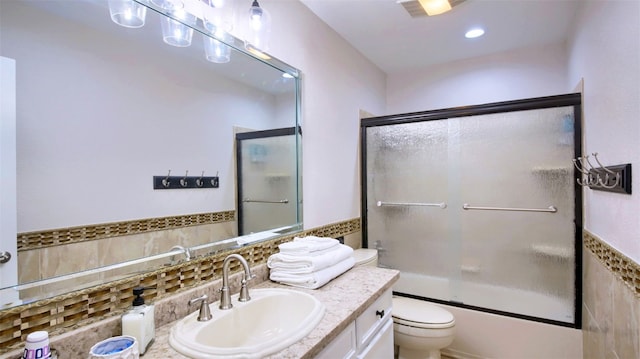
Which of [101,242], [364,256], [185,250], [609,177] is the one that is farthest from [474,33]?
[101,242]

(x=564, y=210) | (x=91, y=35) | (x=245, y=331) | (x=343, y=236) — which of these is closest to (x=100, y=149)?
(x=91, y=35)

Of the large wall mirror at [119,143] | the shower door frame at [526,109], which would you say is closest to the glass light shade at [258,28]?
the large wall mirror at [119,143]

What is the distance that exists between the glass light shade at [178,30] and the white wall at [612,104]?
1.58 metres

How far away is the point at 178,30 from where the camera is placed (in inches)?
49.3

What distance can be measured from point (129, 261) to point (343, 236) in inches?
60.2

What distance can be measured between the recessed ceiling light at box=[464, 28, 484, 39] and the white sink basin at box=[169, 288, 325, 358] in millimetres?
2164

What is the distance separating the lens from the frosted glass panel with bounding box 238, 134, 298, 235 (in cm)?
161

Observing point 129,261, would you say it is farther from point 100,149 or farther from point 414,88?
point 414,88

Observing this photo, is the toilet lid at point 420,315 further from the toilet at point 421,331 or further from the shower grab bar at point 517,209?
the shower grab bar at point 517,209

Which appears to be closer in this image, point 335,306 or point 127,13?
point 127,13

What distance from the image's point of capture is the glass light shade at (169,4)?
1162mm

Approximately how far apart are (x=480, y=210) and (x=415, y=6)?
4.64ft

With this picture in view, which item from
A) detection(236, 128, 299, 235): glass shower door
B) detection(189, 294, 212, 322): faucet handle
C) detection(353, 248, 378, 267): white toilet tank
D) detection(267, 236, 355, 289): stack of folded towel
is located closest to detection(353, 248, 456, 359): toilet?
detection(353, 248, 378, 267): white toilet tank

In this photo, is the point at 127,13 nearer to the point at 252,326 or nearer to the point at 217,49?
the point at 217,49
